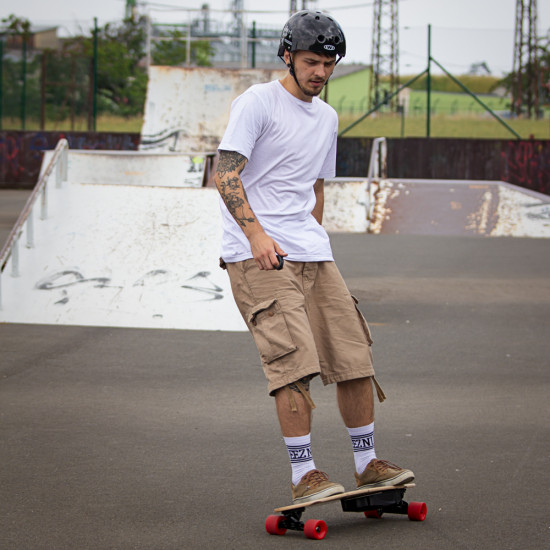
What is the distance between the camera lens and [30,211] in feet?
28.4

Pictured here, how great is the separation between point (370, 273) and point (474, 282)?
48.8 inches

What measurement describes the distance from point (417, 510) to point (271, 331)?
88 centimetres

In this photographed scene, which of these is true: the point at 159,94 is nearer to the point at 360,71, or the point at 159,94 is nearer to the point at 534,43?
the point at 534,43

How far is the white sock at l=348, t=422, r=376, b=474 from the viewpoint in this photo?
3746mm

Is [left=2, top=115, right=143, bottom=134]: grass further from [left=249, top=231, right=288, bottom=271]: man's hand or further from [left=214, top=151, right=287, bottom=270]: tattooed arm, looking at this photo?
[left=249, top=231, right=288, bottom=271]: man's hand

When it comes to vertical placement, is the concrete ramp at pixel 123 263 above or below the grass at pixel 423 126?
below

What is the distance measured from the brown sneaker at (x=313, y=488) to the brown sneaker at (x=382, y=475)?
20 cm

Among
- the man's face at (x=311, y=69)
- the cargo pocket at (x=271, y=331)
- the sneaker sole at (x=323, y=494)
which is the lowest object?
the sneaker sole at (x=323, y=494)

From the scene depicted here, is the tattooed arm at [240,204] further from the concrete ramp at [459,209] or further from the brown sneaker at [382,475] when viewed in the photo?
the concrete ramp at [459,209]

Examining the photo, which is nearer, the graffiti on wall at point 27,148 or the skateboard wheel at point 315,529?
the skateboard wheel at point 315,529

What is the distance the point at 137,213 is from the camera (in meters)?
9.23

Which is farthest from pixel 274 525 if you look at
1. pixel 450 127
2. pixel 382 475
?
pixel 450 127

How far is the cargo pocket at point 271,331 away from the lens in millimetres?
3559

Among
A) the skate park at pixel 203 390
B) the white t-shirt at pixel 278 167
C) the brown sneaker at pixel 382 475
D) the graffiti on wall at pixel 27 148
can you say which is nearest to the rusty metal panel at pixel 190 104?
the graffiti on wall at pixel 27 148
